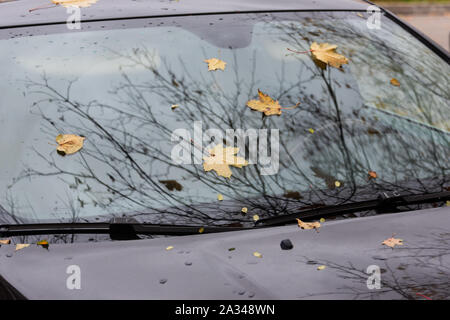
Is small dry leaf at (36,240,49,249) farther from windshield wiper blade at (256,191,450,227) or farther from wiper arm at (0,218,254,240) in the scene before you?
windshield wiper blade at (256,191,450,227)

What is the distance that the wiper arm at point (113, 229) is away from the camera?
157cm

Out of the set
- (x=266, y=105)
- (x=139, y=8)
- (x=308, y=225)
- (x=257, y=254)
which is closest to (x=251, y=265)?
(x=257, y=254)

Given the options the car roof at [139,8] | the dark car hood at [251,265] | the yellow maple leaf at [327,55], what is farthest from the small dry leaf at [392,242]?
the car roof at [139,8]

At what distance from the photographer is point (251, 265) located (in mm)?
1426

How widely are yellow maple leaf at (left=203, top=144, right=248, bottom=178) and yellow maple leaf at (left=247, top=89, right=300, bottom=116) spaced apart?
0.18m

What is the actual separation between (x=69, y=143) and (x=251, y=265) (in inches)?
27.1

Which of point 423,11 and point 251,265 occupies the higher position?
point 423,11

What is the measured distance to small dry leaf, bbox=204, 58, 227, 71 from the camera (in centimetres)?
204

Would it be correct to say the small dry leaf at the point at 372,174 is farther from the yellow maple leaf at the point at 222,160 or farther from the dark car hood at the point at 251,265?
the yellow maple leaf at the point at 222,160

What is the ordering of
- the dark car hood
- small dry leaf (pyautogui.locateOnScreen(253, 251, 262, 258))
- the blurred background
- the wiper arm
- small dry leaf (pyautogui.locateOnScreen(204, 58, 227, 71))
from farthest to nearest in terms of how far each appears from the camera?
1. the blurred background
2. small dry leaf (pyautogui.locateOnScreen(204, 58, 227, 71))
3. the wiper arm
4. small dry leaf (pyautogui.locateOnScreen(253, 251, 262, 258))
5. the dark car hood

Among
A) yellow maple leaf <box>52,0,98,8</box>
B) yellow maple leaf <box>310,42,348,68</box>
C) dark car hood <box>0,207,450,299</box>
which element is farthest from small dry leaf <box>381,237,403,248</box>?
yellow maple leaf <box>52,0,98,8</box>

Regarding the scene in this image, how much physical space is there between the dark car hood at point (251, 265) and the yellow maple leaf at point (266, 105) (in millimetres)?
467

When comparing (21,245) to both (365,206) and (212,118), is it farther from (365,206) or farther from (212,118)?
(365,206)

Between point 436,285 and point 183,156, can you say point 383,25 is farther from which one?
point 436,285
